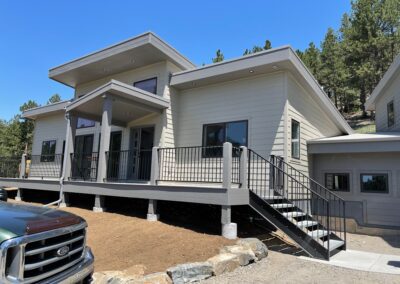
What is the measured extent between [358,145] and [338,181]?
168 centimetres

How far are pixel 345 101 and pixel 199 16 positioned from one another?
28.3 metres

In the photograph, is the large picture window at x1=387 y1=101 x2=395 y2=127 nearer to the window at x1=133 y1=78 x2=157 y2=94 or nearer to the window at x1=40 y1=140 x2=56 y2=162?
the window at x1=133 y1=78 x2=157 y2=94

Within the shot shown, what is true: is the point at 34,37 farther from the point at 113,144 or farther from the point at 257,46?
the point at 257,46

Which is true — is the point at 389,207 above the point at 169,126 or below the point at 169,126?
below

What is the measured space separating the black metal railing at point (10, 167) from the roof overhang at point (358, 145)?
43.2 ft

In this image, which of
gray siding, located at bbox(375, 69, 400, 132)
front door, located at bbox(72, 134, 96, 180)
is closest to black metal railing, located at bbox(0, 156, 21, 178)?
front door, located at bbox(72, 134, 96, 180)

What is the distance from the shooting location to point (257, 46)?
96.9 feet

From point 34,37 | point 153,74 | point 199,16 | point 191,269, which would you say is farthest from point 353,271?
point 34,37

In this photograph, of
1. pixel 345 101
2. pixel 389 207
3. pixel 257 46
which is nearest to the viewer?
pixel 389 207

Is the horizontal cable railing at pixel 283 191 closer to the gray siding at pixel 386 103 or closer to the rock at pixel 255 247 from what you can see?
the rock at pixel 255 247

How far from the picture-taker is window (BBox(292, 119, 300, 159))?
10484 millimetres

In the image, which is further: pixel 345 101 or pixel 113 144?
pixel 345 101

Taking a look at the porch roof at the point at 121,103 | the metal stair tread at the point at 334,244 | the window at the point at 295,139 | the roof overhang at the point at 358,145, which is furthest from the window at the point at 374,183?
the porch roof at the point at 121,103

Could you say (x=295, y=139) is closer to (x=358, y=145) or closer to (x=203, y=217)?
(x=358, y=145)
